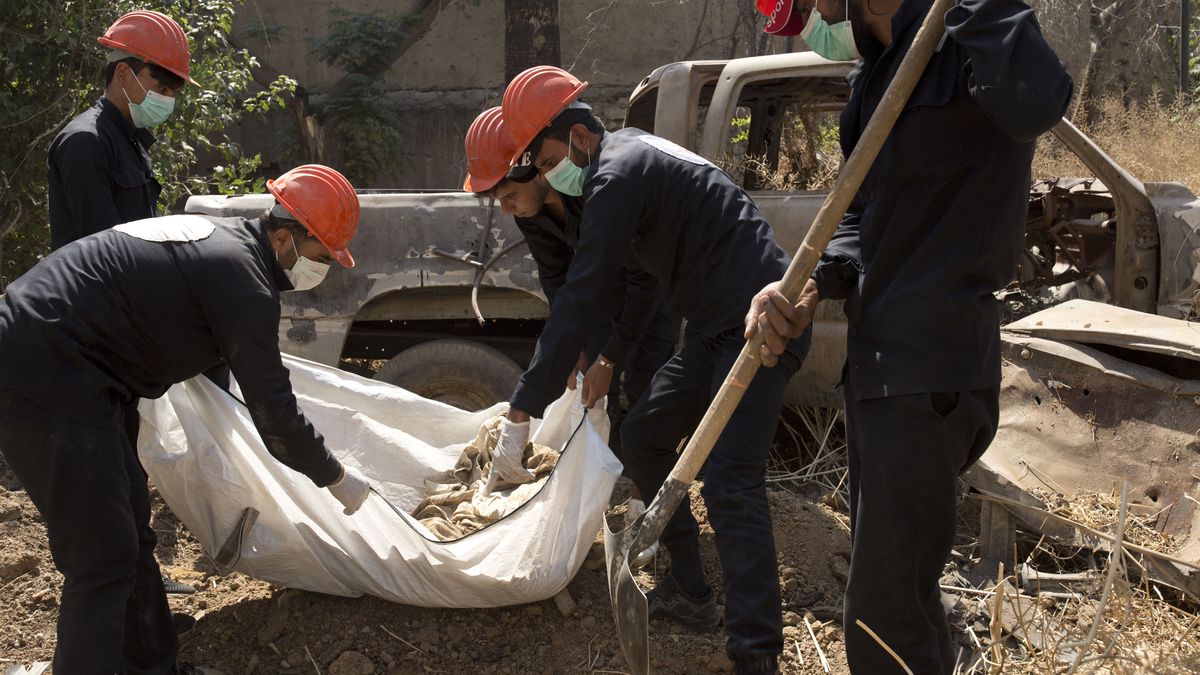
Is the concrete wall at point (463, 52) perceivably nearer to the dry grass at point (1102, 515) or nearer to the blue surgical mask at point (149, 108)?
the blue surgical mask at point (149, 108)

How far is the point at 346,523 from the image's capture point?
3.41 meters

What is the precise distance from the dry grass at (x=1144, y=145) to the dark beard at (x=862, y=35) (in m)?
5.54

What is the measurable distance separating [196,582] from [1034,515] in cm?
314

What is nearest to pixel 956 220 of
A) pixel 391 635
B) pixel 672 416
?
pixel 672 416

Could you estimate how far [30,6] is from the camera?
5527 mm

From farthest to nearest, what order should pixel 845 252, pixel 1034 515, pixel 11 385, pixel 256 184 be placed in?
pixel 256 184 < pixel 1034 515 < pixel 11 385 < pixel 845 252

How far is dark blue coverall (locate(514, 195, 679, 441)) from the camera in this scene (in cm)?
368

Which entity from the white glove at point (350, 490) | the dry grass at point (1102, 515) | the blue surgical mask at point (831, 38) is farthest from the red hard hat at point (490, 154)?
the dry grass at point (1102, 515)

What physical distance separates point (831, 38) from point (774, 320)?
641mm

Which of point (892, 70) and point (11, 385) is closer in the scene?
point (892, 70)

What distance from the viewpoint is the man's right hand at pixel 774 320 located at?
86.8 inches

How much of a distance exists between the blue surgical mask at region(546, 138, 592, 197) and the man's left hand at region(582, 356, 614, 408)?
65 centimetres

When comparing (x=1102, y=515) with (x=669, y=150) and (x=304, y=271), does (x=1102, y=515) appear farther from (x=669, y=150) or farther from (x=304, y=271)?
(x=304, y=271)

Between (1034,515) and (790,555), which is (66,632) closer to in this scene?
(790,555)
